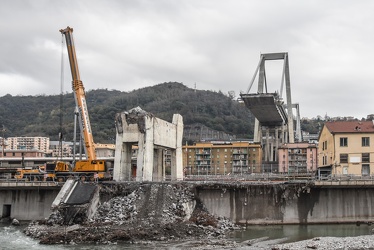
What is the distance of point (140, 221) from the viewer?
Result: 33.8 meters

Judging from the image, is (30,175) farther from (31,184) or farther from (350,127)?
(350,127)

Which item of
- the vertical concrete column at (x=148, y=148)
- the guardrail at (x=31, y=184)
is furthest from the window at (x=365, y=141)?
the guardrail at (x=31, y=184)

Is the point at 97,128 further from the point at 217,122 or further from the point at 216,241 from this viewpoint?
the point at 216,241

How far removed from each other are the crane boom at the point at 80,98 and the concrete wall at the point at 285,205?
12773 mm

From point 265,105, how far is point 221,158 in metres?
34.5

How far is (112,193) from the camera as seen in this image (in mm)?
38281

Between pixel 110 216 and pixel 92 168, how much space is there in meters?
10.1

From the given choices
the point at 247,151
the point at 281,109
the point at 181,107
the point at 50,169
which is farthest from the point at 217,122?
the point at 50,169

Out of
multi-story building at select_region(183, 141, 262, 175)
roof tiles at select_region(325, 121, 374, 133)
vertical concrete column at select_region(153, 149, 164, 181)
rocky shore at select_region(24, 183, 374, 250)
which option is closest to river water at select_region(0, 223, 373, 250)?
rocky shore at select_region(24, 183, 374, 250)

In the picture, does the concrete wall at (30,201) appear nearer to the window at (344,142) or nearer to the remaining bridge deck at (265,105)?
the window at (344,142)

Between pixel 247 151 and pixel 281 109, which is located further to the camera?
pixel 247 151

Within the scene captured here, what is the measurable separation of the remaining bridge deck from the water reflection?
36.9 metres

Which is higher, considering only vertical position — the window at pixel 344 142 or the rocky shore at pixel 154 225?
the window at pixel 344 142

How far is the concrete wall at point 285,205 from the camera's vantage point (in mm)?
39562
